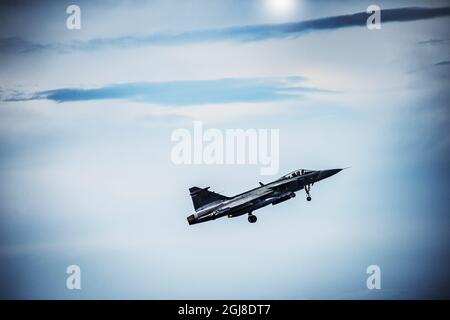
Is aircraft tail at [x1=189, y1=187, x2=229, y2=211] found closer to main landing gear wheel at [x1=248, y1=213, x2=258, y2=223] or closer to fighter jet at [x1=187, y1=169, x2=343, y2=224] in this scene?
fighter jet at [x1=187, y1=169, x2=343, y2=224]

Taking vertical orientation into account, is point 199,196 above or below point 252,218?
above

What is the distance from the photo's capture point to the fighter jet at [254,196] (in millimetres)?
9703

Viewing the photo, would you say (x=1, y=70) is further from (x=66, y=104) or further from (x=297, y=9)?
(x=297, y=9)

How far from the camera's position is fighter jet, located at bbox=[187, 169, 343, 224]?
382 inches

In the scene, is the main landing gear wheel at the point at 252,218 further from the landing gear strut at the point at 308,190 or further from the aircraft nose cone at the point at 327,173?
the aircraft nose cone at the point at 327,173

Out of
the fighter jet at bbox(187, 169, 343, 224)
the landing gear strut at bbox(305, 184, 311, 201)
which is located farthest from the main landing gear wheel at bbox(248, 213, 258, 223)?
the landing gear strut at bbox(305, 184, 311, 201)

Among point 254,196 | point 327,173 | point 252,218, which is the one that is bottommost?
point 252,218

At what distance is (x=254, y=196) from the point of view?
9703mm

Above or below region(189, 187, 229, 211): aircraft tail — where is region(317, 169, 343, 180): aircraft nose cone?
above

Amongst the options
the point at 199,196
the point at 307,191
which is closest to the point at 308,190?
the point at 307,191

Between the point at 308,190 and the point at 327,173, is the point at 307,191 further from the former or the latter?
the point at 327,173

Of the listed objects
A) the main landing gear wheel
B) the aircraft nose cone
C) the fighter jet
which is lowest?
the main landing gear wheel

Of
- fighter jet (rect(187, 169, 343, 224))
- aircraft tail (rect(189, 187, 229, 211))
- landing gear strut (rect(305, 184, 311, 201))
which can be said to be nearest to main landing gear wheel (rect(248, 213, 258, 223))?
fighter jet (rect(187, 169, 343, 224))
